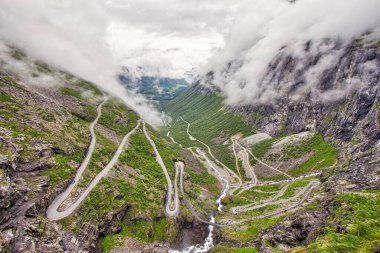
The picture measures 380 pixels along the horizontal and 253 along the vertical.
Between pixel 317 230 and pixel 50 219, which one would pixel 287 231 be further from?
pixel 50 219

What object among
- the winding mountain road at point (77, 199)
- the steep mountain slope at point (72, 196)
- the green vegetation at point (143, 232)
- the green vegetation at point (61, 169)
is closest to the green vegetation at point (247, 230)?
the steep mountain slope at point (72, 196)

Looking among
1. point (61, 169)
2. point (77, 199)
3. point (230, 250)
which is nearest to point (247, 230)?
point (230, 250)

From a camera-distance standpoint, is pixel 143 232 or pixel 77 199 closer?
pixel 77 199

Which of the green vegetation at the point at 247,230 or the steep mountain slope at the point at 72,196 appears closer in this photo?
the steep mountain slope at the point at 72,196

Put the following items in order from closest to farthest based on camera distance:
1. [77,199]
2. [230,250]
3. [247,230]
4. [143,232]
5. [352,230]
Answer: [352,230], [230,250], [77,199], [143,232], [247,230]

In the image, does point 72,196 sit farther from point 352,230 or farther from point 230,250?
A: point 352,230

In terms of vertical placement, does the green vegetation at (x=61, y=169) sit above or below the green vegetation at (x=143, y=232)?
above

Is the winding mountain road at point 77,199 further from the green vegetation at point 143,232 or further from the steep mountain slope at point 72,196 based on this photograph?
the green vegetation at point 143,232

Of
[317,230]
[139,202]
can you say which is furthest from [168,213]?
[317,230]

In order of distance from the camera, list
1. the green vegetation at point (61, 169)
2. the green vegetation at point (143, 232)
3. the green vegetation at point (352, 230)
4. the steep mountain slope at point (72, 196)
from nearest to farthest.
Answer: the green vegetation at point (352, 230), the steep mountain slope at point (72, 196), the green vegetation at point (143, 232), the green vegetation at point (61, 169)
